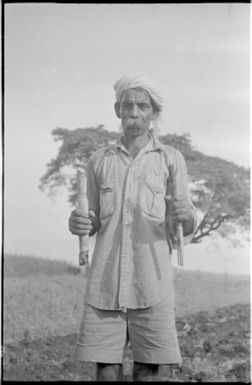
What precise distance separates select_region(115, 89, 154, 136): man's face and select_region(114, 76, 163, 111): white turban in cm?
2

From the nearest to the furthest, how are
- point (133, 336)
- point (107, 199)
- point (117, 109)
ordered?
point (133, 336) < point (107, 199) < point (117, 109)

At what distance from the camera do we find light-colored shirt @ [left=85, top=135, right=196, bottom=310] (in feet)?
10.3

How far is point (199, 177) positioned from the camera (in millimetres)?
3316

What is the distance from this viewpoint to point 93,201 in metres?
3.26

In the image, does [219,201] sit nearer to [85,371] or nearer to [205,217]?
[205,217]

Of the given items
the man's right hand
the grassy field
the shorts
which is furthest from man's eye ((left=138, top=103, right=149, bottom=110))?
the shorts

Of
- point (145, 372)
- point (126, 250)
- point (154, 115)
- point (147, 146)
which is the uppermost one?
point (154, 115)

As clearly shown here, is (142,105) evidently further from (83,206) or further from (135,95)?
(83,206)

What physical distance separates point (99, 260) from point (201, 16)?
1.29 m

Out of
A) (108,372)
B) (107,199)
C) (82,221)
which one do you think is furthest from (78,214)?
(108,372)

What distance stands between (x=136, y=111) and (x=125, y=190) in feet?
1.26

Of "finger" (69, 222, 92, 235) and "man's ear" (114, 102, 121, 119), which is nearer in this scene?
"finger" (69, 222, 92, 235)

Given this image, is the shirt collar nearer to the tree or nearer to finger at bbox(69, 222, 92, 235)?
the tree

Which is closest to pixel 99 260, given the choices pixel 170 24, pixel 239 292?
pixel 239 292
